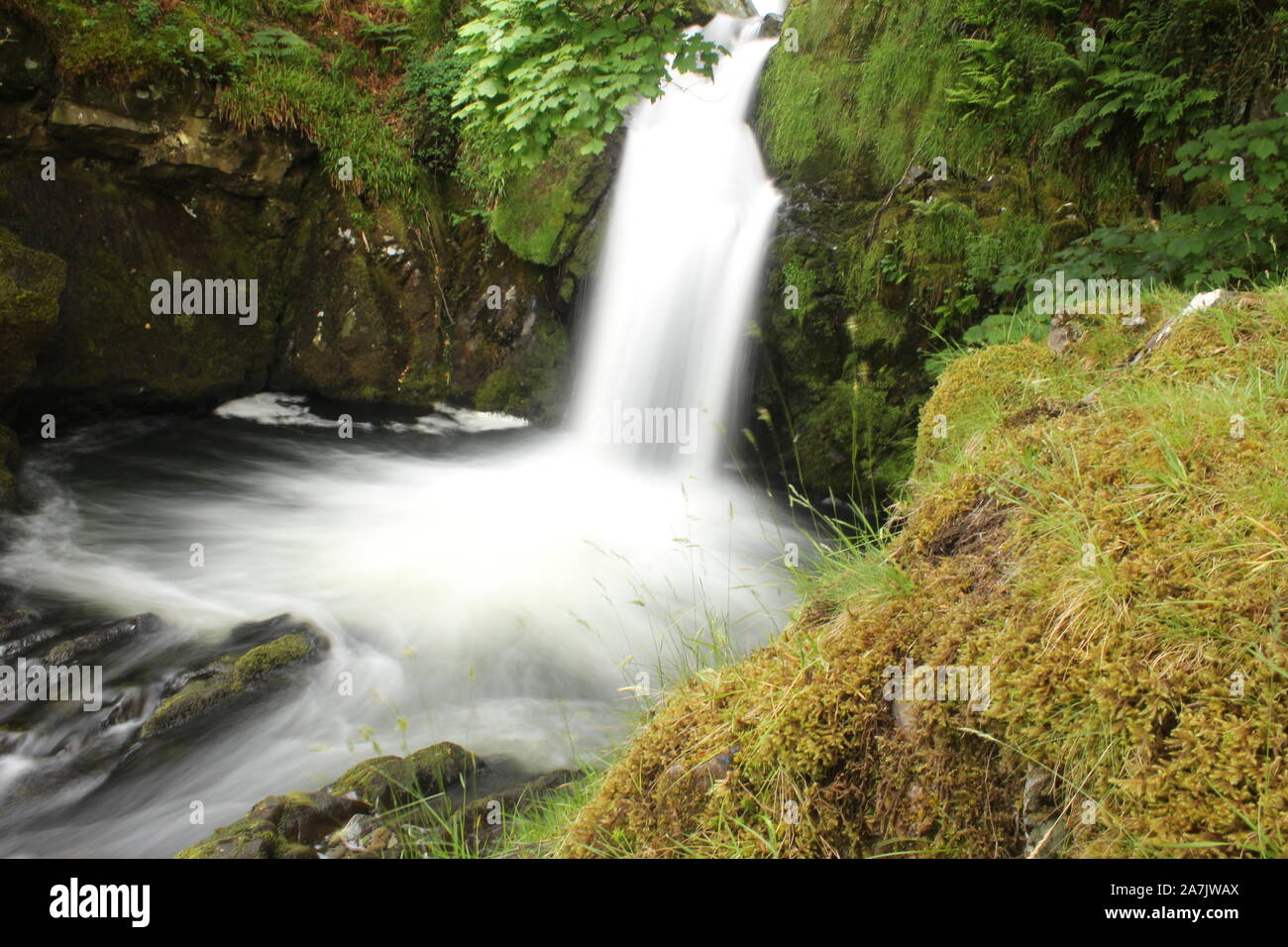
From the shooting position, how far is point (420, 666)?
16.0 ft

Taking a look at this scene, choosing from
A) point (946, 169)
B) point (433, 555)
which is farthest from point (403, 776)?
point (946, 169)

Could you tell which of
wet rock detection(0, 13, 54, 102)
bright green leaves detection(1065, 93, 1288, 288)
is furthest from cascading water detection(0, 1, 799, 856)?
wet rock detection(0, 13, 54, 102)

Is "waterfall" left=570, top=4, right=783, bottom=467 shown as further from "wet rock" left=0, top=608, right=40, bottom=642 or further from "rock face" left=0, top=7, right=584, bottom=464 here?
"wet rock" left=0, top=608, right=40, bottom=642

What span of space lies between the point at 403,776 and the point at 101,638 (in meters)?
3.04

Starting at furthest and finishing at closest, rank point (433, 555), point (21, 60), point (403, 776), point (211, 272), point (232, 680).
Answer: point (211, 272) < point (21, 60) < point (433, 555) < point (232, 680) < point (403, 776)

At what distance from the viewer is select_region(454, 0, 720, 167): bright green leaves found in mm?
5090

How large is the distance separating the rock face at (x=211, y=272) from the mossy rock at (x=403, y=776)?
620 centimetres

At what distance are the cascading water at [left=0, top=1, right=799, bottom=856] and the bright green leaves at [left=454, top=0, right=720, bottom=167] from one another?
8.65 feet

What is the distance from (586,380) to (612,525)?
255 cm

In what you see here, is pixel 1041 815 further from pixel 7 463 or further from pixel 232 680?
pixel 7 463

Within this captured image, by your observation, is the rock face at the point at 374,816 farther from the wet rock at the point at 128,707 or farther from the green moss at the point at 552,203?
the green moss at the point at 552,203

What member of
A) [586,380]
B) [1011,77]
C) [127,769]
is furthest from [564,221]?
[127,769]

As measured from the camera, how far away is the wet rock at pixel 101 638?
4.66 m

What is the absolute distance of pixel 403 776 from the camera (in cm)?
319
